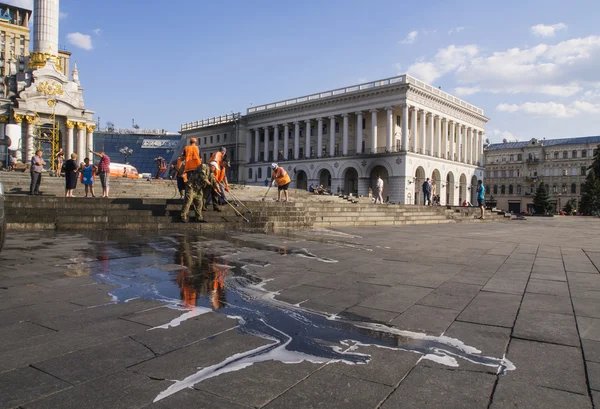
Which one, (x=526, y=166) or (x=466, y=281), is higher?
(x=526, y=166)

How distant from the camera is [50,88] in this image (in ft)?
123

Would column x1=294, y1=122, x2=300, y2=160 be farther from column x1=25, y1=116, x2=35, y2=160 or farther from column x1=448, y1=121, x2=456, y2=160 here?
column x1=25, y1=116, x2=35, y2=160

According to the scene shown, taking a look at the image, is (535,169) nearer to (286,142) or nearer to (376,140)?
(376,140)

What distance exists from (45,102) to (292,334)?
42130mm

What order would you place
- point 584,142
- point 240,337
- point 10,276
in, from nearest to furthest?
point 240,337
point 10,276
point 584,142

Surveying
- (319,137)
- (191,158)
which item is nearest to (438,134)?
(319,137)

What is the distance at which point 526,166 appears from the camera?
3506 inches

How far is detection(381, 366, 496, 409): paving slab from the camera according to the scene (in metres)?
2.16

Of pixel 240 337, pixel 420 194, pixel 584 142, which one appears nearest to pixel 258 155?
pixel 420 194

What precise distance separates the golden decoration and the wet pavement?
122 feet

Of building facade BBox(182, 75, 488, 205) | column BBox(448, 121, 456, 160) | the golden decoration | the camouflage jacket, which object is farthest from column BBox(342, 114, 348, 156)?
the camouflage jacket

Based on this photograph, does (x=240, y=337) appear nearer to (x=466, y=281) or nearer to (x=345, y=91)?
(x=466, y=281)

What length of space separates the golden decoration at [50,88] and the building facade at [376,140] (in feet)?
119

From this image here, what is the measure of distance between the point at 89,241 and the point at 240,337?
6950 mm
